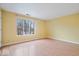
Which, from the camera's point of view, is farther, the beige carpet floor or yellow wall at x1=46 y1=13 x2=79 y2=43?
yellow wall at x1=46 y1=13 x2=79 y2=43

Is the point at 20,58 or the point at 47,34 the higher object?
the point at 47,34

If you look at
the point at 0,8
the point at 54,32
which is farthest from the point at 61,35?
the point at 0,8

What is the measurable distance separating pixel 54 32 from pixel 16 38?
797 millimetres

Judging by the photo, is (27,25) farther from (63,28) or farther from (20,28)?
(63,28)

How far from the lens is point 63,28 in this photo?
179 cm

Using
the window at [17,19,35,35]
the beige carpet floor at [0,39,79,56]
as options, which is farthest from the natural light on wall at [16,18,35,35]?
the beige carpet floor at [0,39,79,56]

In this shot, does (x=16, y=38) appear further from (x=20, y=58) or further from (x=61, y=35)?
(x=61, y=35)

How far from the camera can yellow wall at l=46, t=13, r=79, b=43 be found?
1763mm

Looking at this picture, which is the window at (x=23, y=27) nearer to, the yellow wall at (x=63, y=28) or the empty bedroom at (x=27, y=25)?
the empty bedroom at (x=27, y=25)

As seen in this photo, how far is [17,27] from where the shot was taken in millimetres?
1358

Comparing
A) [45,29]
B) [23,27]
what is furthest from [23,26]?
[45,29]

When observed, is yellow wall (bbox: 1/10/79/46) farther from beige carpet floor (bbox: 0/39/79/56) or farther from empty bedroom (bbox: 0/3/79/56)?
beige carpet floor (bbox: 0/39/79/56)

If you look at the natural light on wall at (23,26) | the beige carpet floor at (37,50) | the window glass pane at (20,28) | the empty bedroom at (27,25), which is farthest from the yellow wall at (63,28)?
the window glass pane at (20,28)

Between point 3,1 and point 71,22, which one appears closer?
point 3,1
